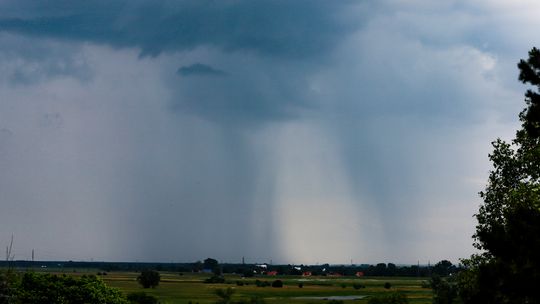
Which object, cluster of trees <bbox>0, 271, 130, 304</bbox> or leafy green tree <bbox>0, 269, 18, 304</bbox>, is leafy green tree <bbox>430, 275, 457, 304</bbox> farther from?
leafy green tree <bbox>0, 269, 18, 304</bbox>

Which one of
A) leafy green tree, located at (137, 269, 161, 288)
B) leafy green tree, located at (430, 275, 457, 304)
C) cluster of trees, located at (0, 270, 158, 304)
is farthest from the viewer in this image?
leafy green tree, located at (137, 269, 161, 288)

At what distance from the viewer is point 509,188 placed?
1592 inches

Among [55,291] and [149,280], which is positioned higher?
[55,291]

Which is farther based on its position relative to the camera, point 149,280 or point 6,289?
point 149,280

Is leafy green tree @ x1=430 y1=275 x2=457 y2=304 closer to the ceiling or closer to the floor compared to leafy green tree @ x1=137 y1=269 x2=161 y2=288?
closer to the ceiling

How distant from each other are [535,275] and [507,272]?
1220mm

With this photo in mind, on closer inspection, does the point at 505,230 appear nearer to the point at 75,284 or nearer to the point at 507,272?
the point at 507,272

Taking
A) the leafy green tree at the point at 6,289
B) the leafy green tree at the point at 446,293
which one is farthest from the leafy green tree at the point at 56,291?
the leafy green tree at the point at 446,293

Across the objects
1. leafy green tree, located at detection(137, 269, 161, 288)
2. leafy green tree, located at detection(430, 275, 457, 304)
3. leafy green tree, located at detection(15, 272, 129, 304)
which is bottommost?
leafy green tree, located at detection(137, 269, 161, 288)

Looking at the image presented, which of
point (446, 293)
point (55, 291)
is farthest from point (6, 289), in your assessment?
point (446, 293)

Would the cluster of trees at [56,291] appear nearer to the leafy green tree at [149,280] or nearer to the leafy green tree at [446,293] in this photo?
the leafy green tree at [446,293]

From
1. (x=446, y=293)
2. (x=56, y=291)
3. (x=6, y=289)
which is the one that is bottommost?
(x=446, y=293)

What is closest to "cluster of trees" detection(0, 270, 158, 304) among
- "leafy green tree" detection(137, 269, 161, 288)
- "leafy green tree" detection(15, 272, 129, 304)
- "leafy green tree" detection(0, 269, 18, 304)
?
"leafy green tree" detection(15, 272, 129, 304)

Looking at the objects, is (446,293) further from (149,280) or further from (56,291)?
(149,280)
